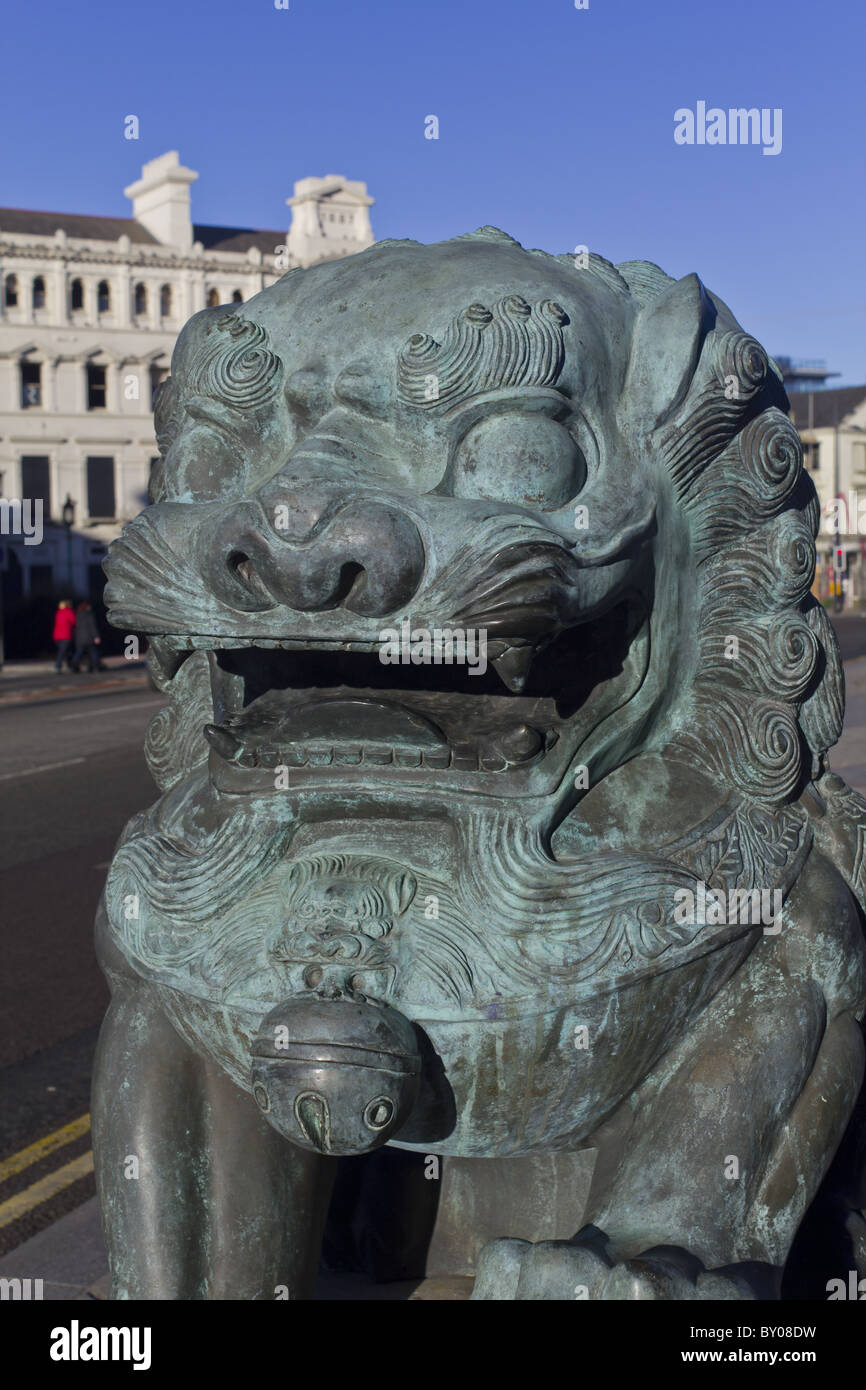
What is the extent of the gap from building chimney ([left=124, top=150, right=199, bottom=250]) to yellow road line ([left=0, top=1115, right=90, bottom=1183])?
40271 mm

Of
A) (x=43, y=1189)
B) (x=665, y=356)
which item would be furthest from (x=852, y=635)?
(x=665, y=356)

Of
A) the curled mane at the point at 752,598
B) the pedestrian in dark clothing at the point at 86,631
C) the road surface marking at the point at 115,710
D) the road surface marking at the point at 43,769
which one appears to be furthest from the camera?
the pedestrian in dark clothing at the point at 86,631

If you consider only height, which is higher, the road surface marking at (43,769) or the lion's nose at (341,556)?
the lion's nose at (341,556)

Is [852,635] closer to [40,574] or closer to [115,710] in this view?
[115,710]

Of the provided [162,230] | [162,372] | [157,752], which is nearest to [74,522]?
[162,372]

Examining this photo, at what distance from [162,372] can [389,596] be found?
135ft

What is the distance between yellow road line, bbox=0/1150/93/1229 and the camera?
4020mm

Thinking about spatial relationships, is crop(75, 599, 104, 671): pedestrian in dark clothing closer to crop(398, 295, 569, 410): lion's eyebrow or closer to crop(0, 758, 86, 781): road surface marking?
crop(0, 758, 86, 781): road surface marking

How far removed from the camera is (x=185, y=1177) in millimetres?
1943

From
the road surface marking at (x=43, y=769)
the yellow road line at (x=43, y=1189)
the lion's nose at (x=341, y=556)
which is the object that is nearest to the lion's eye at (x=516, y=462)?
the lion's nose at (x=341, y=556)

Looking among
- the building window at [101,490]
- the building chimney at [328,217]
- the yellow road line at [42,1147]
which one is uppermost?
the building chimney at [328,217]

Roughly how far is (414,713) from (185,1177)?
694 mm

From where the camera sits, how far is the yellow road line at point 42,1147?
436 cm

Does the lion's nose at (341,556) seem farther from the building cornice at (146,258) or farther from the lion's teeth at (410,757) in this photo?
the building cornice at (146,258)
